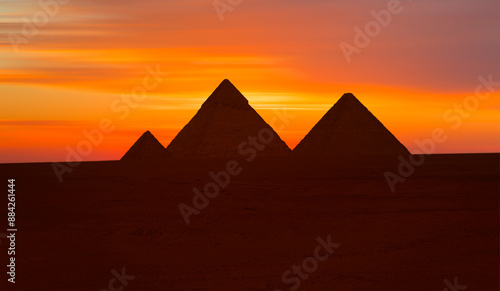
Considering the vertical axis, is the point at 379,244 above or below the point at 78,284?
above

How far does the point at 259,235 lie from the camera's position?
32.6 feet

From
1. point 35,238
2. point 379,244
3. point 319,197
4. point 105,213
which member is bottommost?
point 379,244

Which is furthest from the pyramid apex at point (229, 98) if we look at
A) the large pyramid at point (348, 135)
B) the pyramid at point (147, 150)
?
the pyramid at point (147, 150)

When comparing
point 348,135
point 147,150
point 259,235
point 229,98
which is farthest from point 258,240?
point 147,150

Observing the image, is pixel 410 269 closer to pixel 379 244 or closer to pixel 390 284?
pixel 390 284

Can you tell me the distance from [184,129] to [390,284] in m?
37.0

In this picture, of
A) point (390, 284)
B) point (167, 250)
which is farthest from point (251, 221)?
point (390, 284)

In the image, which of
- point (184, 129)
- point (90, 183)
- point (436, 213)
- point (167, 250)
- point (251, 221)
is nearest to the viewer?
point (167, 250)

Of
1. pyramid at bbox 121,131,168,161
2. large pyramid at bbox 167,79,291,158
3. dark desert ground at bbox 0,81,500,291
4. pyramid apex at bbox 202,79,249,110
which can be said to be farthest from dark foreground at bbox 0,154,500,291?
pyramid at bbox 121,131,168,161

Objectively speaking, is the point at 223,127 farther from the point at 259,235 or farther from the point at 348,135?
the point at 259,235

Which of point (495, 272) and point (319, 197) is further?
point (319, 197)

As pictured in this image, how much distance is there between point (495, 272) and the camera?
7.55m

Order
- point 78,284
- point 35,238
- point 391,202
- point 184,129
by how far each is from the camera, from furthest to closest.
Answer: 1. point 184,129
2. point 391,202
3. point 35,238
4. point 78,284

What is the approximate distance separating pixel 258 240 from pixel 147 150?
38411 millimetres
